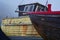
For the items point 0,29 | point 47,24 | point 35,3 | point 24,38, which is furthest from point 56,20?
point 0,29

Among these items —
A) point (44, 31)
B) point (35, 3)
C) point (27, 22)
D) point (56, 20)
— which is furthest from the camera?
point (35, 3)

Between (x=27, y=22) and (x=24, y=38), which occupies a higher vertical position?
(x=27, y=22)

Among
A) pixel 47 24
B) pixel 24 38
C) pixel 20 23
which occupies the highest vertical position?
pixel 47 24

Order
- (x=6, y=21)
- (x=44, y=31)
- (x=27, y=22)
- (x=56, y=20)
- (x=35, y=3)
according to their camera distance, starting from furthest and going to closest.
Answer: (x=35, y=3), (x=6, y=21), (x=27, y=22), (x=44, y=31), (x=56, y=20)

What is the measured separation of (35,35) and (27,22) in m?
0.70

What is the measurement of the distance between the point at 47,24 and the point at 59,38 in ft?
1.81

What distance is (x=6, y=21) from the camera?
916 cm

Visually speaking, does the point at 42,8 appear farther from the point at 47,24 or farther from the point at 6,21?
the point at 47,24

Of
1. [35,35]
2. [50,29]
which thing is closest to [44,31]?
[50,29]

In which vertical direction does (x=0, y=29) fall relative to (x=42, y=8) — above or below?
below

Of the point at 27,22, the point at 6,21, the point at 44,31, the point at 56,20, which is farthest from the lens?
the point at 6,21

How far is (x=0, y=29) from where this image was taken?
33.1 ft

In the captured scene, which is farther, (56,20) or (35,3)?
(35,3)

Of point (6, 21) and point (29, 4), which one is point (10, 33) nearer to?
point (6, 21)
